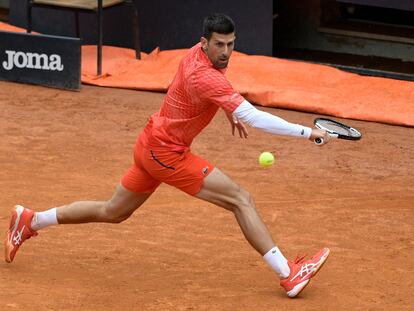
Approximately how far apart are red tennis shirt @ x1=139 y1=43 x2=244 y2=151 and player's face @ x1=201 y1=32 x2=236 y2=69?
1.9 inches

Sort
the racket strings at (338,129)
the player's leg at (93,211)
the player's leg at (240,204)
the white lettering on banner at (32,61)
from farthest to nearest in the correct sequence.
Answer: the white lettering on banner at (32,61) → the racket strings at (338,129) → the player's leg at (93,211) → the player's leg at (240,204)

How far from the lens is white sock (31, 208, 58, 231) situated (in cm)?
749

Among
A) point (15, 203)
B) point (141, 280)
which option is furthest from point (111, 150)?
point (141, 280)

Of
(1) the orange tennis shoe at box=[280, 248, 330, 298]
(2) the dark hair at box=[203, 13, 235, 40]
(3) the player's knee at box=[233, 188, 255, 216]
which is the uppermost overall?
(2) the dark hair at box=[203, 13, 235, 40]


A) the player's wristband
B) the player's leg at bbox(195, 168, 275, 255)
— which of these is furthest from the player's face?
the player's leg at bbox(195, 168, 275, 255)

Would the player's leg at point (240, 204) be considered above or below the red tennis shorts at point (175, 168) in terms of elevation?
below

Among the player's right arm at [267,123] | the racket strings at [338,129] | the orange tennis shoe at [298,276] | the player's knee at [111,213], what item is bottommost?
the orange tennis shoe at [298,276]

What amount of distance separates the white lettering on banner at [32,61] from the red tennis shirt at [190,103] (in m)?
5.75

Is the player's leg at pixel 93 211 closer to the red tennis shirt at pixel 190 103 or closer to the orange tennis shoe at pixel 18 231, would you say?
the orange tennis shoe at pixel 18 231

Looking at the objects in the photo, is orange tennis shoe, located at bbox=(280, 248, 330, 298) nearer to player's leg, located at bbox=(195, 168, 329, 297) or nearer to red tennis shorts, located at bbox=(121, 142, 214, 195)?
player's leg, located at bbox=(195, 168, 329, 297)

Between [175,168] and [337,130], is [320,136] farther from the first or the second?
[175,168]

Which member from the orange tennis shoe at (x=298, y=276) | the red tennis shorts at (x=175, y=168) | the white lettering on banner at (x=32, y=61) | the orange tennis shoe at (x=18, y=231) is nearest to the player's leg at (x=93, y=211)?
the orange tennis shoe at (x=18, y=231)

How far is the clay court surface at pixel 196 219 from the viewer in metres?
7.17

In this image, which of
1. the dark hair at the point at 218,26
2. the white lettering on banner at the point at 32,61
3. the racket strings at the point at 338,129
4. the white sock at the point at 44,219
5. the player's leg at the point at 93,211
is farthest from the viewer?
the white lettering on banner at the point at 32,61
